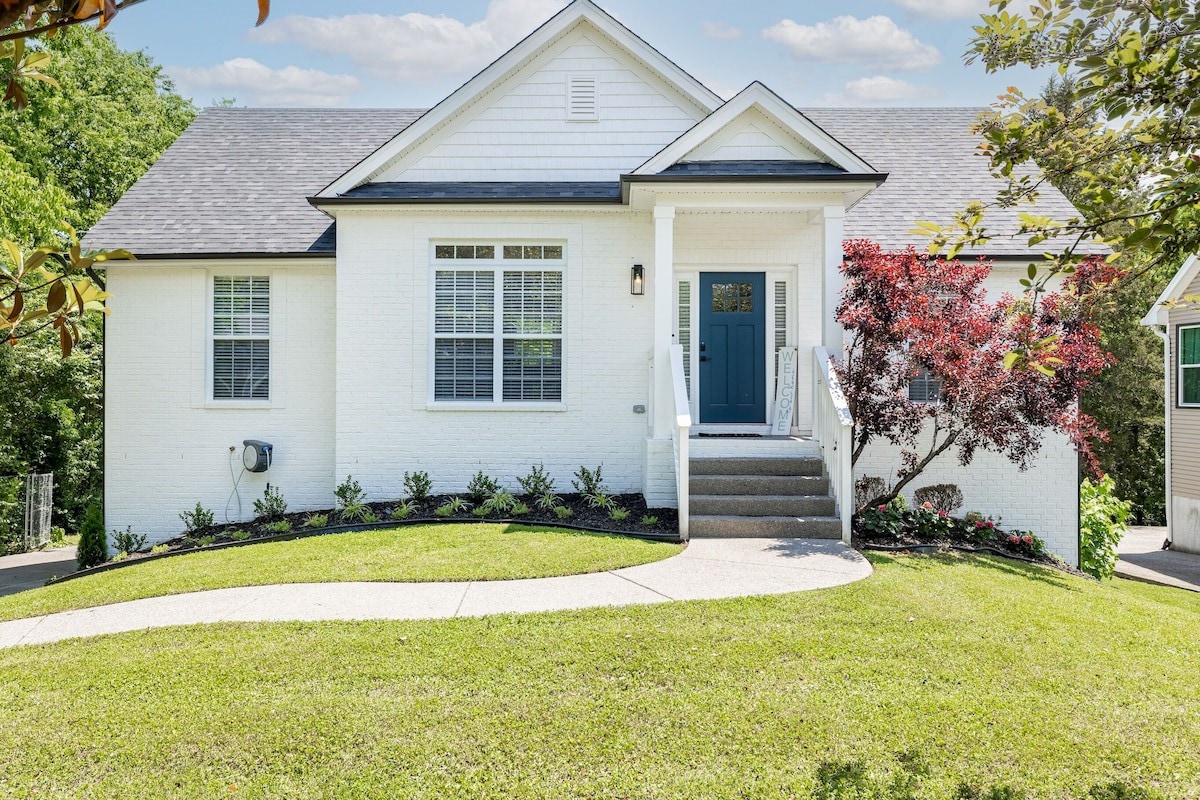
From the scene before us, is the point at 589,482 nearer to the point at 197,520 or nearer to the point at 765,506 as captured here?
the point at 765,506

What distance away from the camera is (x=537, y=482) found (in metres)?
9.38

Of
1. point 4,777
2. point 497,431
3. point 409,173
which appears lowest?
point 4,777

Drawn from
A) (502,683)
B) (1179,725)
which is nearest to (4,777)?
(502,683)

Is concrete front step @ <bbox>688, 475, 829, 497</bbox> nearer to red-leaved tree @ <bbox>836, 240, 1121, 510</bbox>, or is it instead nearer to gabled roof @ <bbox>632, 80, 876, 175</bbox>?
red-leaved tree @ <bbox>836, 240, 1121, 510</bbox>

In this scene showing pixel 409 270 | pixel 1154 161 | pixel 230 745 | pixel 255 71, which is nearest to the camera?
pixel 1154 161

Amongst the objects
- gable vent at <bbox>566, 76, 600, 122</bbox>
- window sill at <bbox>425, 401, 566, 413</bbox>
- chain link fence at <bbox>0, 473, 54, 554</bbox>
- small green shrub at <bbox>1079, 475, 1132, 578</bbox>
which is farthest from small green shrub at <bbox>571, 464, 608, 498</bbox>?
chain link fence at <bbox>0, 473, 54, 554</bbox>

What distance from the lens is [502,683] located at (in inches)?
154

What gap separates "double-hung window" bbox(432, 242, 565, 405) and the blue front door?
2032 millimetres

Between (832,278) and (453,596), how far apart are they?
5.63 metres

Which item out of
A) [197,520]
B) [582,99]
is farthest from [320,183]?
[197,520]

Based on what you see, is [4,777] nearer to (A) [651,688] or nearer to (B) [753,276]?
(A) [651,688]

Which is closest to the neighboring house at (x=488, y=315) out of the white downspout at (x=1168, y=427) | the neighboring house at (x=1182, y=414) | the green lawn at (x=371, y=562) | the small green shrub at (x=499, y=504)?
the small green shrub at (x=499, y=504)

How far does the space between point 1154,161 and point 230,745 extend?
15.9ft

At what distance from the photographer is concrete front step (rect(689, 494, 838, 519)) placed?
775 cm
